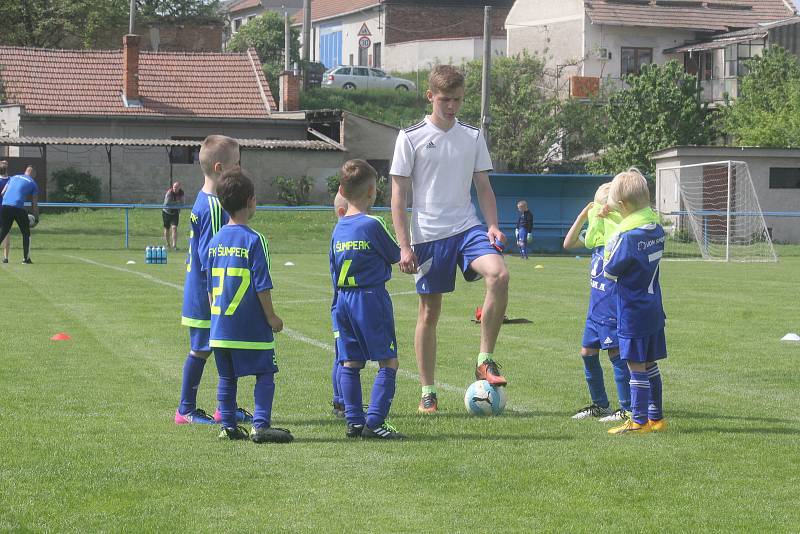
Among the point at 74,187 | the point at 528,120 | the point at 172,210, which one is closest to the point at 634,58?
the point at 528,120

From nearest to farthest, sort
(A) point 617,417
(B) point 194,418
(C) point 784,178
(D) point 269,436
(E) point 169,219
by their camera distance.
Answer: (D) point 269,436 < (B) point 194,418 < (A) point 617,417 < (E) point 169,219 < (C) point 784,178

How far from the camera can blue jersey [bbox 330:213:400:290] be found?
6.99 metres

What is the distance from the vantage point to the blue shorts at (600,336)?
780 cm

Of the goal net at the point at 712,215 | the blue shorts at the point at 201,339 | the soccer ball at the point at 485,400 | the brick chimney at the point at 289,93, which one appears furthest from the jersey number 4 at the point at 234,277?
the brick chimney at the point at 289,93

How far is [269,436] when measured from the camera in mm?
6832

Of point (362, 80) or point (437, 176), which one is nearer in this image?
point (437, 176)

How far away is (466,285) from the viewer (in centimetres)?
Answer: 2034

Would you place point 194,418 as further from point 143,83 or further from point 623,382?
point 143,83

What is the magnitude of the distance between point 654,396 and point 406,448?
164cm

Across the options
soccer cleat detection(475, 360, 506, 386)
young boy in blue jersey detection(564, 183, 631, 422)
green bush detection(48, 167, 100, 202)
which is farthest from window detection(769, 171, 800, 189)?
soccer cleat detection(475, 360, 506, 386)

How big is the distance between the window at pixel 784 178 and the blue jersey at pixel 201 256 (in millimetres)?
36632

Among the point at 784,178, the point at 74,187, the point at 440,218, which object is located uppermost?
the point at 784,178

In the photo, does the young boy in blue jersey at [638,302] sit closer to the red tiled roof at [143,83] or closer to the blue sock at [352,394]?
the blue sock at [352,394]

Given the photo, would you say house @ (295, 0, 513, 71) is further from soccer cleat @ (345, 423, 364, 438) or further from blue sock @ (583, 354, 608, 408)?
soccer cleat @ (345, 423, 364, 438)
